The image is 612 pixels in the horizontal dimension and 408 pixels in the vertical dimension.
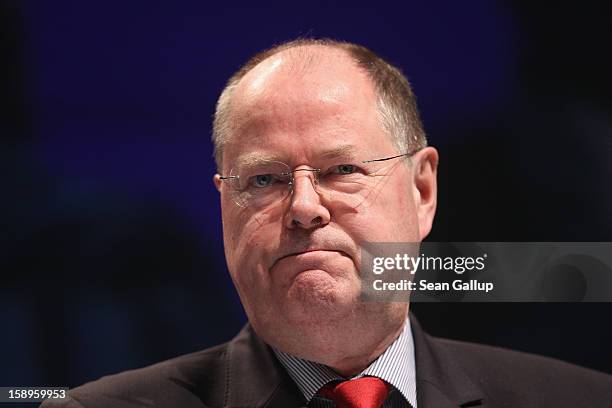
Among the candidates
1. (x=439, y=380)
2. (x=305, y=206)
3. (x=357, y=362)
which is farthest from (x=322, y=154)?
(x=439, y=380)

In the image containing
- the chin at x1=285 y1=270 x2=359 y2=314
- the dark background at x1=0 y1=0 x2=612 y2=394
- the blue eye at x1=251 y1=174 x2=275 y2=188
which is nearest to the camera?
the chin at x1=285 y1=270 x2=359 y2=314

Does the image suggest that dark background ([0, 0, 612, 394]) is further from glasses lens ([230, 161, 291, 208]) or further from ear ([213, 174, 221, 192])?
glasses lens ([230, 161, 291, 208])

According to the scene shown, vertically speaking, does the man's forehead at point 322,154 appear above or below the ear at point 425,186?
above

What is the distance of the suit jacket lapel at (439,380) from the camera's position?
220 cm

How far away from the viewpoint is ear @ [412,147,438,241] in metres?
2.32

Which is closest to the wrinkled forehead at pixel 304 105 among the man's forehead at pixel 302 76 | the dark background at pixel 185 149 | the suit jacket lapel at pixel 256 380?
the man's forehead at pixel 302 76

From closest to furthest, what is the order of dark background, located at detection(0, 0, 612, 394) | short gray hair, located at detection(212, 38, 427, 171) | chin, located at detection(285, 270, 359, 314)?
chin, located at detection(285, 270, 359, 314)
short gray hair, located at detection(212, 38, 427, 171)
dark background, located at detection(0, 0, 612, 394)

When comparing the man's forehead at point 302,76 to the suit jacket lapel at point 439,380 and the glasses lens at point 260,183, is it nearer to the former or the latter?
the glasses lens at point 260,183

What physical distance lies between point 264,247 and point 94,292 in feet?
2.04

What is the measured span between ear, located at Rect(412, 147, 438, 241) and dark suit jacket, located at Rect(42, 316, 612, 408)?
29 cm

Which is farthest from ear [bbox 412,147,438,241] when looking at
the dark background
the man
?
the dark background

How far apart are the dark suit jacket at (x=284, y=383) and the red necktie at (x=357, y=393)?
8 centimetres

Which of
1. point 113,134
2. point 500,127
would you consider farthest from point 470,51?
point 113,134

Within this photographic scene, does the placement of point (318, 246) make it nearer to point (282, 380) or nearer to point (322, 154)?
point (322, 154)
